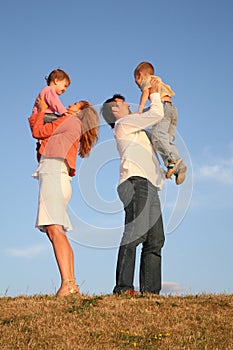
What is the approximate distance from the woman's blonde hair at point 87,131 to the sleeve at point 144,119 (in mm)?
413

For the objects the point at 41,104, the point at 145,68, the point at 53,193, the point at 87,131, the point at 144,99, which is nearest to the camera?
the point at 53,193

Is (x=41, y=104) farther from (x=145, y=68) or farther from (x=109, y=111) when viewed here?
(x=145, y=68)

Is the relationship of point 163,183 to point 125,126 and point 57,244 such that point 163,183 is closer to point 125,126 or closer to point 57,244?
point 125,126

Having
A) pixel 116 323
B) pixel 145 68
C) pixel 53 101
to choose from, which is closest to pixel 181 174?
pixel 145 68

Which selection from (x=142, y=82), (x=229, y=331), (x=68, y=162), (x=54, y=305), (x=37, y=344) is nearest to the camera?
(x=37, y=344)

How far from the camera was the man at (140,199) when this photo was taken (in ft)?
30.0

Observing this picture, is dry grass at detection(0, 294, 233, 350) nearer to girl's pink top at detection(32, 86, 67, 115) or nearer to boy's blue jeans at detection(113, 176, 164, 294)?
boy's blue jeans at detection(113, 176, 164, 294)

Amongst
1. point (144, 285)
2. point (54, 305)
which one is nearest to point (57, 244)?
point (54, 305)

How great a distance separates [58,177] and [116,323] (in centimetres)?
232

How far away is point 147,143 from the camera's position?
9641mm

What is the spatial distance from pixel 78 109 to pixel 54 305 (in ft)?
9.49

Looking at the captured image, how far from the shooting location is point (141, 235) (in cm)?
918

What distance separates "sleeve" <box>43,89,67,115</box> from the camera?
927cm

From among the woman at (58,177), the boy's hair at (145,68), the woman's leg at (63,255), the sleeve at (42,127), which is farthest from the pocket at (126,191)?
the boy's hair at (145,68)
